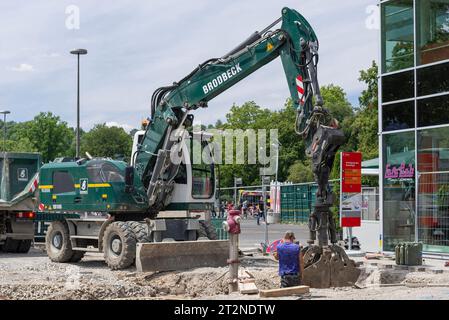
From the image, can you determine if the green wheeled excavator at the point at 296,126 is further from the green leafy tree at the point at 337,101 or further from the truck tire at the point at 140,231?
the green leafy tree at the point at 337,101

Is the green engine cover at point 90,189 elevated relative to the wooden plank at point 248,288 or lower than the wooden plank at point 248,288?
elevated

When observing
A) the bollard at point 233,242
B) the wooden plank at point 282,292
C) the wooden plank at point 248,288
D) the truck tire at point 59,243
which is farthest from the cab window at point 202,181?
the wooden plank at point 282,292

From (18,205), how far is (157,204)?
665cm

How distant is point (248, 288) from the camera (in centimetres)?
1270

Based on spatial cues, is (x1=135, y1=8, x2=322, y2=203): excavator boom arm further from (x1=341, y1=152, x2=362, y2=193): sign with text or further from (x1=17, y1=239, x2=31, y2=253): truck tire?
(x1=17, y1=239, x2=31, y2=253): truck tire

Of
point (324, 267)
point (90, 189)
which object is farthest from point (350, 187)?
point (324, 267)

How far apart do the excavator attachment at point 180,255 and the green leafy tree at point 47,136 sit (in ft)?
173

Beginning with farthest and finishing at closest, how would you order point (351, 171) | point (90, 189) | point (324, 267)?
point (351, 171)
point (90, 189)
point (324, 267)

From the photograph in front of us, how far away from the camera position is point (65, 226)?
759 inches

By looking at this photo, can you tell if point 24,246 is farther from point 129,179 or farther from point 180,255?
point 180,255

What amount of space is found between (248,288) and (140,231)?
16.0 ft

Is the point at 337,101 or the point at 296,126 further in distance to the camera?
the point at 337,101

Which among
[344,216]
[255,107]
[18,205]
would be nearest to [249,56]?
[344,216]

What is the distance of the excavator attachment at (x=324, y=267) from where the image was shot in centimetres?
1325
